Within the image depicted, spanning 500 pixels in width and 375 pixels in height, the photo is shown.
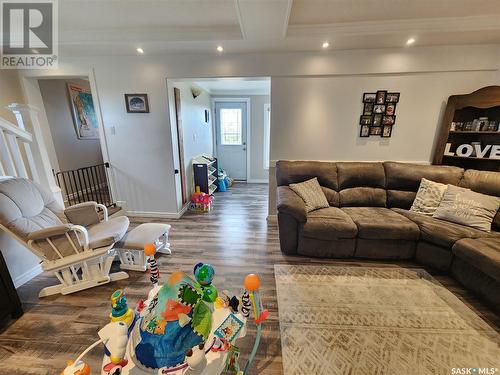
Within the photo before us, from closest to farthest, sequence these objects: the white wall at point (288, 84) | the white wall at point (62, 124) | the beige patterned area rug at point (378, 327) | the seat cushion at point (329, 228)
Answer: the beige patterned area rug at point (378, 327), the seat cushion at point (329, 228), the white wall at point (288, 84), the white wall at point (62, 124)

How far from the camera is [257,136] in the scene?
5383 mm

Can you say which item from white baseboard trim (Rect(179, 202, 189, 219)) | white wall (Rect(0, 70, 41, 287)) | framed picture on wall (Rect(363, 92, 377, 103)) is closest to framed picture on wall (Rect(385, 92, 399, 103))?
framed picture on wall (Rect(363, 92, 377, 103))

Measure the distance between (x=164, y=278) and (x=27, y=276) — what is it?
1324mm

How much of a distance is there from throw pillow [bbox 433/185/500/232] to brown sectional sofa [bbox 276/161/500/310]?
3.5 inches

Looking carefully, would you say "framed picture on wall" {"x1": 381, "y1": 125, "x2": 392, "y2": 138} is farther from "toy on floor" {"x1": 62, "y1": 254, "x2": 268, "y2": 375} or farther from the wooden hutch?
"toy on floor" {"x1": 62, "y1": 254, "x2": 268, "y2": 375}

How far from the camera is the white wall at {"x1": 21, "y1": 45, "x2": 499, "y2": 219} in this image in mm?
2645

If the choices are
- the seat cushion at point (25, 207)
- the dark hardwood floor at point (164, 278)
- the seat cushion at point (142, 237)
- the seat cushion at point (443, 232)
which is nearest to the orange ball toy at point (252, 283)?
the dark hardwood floor at point (164, 278)

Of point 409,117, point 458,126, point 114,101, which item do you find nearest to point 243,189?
point 114,101

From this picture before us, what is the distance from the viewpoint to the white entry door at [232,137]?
5.35 m

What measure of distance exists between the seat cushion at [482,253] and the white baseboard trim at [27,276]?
156 inches

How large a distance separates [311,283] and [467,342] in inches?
42.5

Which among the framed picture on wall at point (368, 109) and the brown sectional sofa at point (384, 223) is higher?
the framed picture on wall at point (368, 109)

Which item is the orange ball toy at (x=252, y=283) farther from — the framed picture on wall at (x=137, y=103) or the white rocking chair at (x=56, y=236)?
the framed picture on wall at (x=137, y=103)

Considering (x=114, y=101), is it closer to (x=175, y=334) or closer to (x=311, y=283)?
(x=175, y=334)
